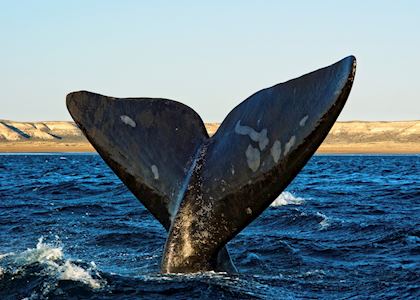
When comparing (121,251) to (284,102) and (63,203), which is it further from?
(63,203)

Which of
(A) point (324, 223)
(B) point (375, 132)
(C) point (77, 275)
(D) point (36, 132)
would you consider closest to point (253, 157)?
(C) point (77, 275)

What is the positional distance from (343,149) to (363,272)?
514 ft

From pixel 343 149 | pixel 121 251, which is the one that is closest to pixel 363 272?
pixel 121 251

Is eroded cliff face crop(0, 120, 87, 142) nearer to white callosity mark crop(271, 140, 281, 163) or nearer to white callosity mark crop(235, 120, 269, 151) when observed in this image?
white callosity mark crop(235, 120, 269, 151)

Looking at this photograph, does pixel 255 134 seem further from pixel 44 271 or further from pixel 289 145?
pixel 44 271

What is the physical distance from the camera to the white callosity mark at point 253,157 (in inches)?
217

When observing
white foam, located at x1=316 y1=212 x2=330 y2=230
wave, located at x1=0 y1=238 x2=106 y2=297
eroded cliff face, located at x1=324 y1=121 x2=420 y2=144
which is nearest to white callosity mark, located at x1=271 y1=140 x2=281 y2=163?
wave, located at x1=0 y1=238 x2=106 y2=297

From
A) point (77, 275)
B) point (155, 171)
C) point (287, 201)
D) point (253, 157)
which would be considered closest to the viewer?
point (253, 157)

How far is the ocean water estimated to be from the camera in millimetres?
6453

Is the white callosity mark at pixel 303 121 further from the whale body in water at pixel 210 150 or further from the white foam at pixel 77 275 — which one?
the white foam at pixel 77 275

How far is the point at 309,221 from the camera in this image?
12.6 metres

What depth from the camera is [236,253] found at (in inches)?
356

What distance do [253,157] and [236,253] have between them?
3690 mm

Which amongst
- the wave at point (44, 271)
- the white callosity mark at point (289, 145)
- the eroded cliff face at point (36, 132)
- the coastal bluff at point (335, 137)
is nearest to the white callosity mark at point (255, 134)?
the white callosity mark at point (289, 145)
